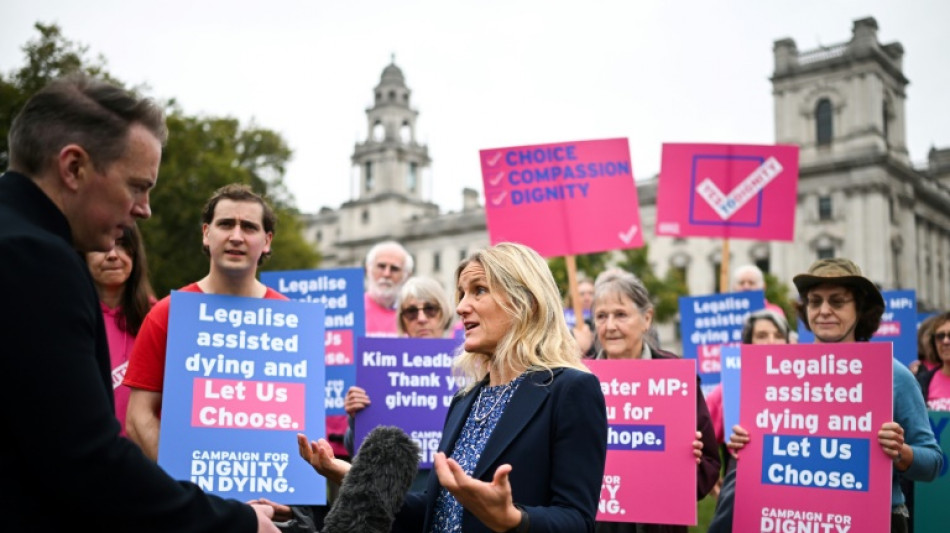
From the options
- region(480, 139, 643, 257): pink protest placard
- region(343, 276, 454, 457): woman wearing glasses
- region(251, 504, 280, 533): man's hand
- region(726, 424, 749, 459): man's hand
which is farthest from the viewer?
region(480, 139, 643, 257): pink protest placard

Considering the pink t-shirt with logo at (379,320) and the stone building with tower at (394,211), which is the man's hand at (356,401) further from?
the stone building with tower at (394,211)

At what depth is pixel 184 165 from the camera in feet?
97.9

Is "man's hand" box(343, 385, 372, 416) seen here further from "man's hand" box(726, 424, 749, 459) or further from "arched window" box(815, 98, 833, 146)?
"arched window" box(815, 98, 833, 146)

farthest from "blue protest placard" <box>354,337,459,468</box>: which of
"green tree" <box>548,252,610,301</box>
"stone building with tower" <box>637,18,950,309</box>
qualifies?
"stone building with tower" <box>637,18,950,309</box>

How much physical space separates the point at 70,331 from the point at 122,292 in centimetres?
318

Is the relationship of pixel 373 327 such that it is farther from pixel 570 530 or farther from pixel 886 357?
pixel 570 530

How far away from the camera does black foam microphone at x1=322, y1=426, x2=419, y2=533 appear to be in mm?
2559

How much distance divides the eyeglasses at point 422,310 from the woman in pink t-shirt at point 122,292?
73.4 inches

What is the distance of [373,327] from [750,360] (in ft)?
13.3

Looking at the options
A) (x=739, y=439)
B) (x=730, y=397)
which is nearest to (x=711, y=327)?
(x=730, y=397)

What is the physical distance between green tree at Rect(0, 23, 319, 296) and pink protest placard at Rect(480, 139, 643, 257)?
840cm

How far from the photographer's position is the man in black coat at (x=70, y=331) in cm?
203

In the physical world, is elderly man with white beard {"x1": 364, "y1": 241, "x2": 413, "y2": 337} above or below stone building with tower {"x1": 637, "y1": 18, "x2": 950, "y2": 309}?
below

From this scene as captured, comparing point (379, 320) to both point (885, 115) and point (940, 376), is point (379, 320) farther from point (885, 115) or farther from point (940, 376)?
point (885, 115)
